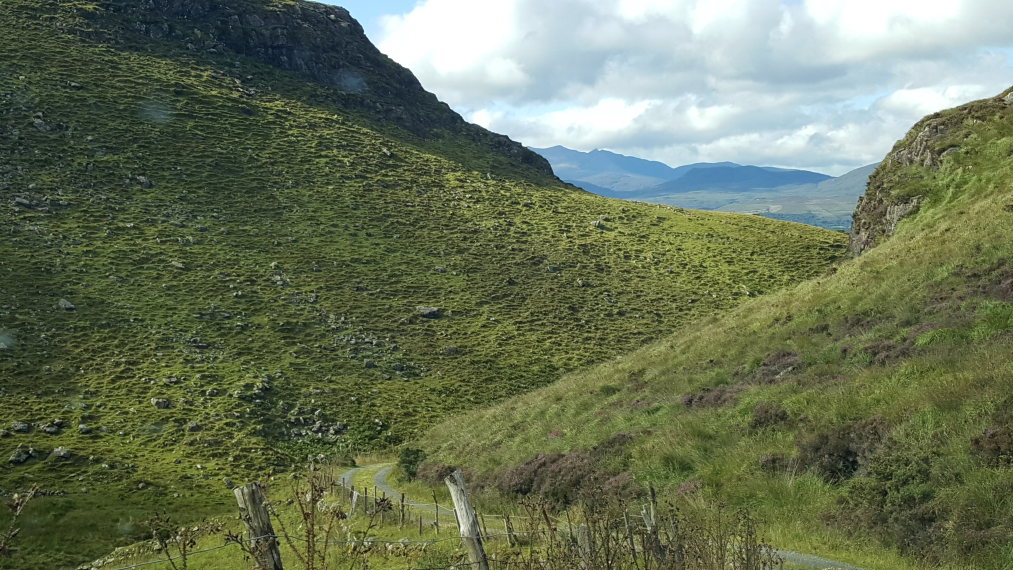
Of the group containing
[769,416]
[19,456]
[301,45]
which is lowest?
[19,456]

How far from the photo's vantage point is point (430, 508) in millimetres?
25188

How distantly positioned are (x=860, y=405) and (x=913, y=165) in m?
38.2

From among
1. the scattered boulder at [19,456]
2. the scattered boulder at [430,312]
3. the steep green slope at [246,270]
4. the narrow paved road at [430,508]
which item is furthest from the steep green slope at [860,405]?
the scattered boulder at [430,312]

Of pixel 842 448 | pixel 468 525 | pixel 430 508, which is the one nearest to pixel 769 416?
pixel 842 448

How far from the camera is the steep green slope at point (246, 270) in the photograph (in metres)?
44.7

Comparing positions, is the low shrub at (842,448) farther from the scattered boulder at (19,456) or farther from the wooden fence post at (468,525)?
the scattered boulder at (19,456)

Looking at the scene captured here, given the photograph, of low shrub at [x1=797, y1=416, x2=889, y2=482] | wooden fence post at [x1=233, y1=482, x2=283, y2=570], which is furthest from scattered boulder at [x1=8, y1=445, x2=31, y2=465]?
low shrub at [x1=797, y1=416, x2=889, y2=482]

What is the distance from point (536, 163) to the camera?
14412cm

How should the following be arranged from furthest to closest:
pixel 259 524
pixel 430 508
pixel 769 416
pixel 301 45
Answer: pixel 301 45
pixel 430 508
pixel 769 416
pixel 259 524

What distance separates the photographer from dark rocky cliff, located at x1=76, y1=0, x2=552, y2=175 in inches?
5133

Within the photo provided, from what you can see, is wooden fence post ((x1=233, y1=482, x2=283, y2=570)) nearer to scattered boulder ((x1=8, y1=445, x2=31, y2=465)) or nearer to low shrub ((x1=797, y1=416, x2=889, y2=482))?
low shrub ((x1=797, y1=416, x2=889, y2=482))

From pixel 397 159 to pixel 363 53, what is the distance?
54.1 m

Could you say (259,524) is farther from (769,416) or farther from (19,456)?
(19,456)

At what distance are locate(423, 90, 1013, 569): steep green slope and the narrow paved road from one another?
0.50 metres
